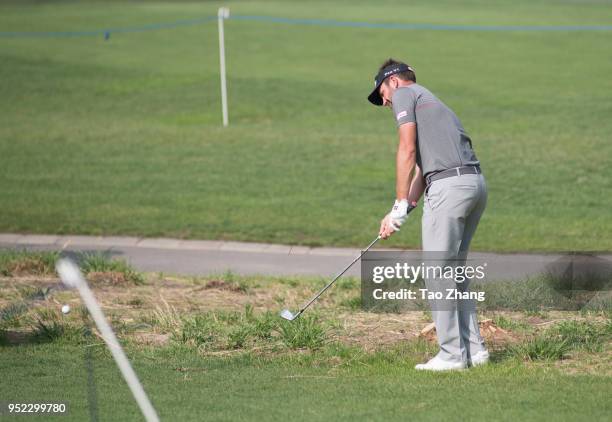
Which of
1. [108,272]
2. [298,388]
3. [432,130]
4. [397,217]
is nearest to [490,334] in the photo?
[397,217]

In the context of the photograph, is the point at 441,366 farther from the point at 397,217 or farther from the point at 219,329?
the point at 219,329

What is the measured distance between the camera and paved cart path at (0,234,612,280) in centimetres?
1075

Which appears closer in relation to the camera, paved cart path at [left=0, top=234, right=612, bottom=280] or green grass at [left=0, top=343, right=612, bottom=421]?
green grass at [left=0, top=343, right=612, bottom=421]

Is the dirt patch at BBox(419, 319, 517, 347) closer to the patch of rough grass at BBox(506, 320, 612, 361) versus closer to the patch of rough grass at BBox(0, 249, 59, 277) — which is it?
the patch of rough grass at BBox(506, 320, 612, 361)

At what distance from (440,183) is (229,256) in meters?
5.24

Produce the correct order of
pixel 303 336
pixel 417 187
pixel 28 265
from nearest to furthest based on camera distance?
pixel 417 187, pixel 303 336, pixel 28 265

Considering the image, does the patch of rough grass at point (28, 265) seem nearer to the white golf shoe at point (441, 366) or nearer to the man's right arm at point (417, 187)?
the man's right arm at point (417, 187)

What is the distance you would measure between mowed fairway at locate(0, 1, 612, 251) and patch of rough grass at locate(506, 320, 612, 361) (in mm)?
4160

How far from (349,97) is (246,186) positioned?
7420 mm

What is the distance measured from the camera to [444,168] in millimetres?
6902

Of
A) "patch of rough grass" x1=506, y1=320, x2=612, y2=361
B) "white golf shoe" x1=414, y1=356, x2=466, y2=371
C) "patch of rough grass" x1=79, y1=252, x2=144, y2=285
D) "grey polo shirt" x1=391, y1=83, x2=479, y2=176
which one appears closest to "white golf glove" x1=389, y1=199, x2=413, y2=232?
"grey polo shirt" x1=391, y1=83, x2=479, y2=176

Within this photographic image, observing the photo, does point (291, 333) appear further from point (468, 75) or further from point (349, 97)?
point (468, 75)

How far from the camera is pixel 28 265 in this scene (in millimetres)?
10219

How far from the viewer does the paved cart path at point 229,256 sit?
10750 mm
